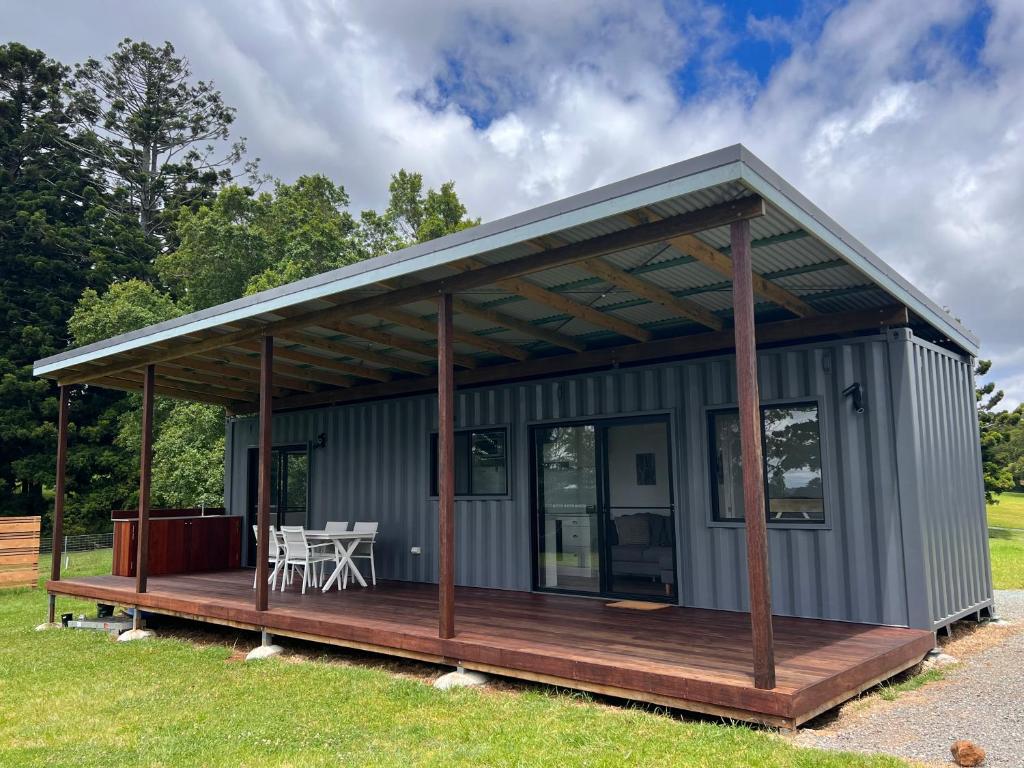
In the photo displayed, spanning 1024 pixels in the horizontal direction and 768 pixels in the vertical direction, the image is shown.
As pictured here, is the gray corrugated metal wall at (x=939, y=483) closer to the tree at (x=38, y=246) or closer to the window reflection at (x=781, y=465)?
the window reflection at (x=781, y=465)

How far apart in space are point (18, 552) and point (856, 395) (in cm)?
1265

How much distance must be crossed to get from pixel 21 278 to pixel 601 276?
22.4 metres

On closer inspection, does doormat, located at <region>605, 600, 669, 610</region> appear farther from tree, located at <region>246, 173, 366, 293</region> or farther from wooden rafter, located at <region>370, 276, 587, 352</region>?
tree, located at <region>246, 173, 366, 293</region>

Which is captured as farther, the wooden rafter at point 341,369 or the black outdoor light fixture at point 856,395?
the wooden rafter at point 341,369

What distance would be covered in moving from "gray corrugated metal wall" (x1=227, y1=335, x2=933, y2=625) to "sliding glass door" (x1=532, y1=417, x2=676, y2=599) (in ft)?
0.57

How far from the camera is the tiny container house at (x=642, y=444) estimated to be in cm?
426

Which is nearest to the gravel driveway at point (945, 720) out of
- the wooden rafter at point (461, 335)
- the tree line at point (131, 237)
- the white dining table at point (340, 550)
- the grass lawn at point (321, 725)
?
the grass lawn at point (321, 725)

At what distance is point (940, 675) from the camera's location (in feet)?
16.7

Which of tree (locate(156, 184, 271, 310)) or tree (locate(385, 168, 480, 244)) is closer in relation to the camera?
tree (locate(156, 184, 271, 310))

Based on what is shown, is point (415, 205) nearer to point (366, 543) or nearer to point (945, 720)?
point (366, 543)

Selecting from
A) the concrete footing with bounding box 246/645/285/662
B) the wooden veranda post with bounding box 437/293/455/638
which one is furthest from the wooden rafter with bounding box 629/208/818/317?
Answer: the concrete footing with bounding box 246/645/285/662

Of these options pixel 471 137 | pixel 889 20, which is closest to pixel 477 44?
pixel 471 137

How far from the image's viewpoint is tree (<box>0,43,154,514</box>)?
66.4ft

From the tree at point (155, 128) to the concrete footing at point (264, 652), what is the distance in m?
21.2
